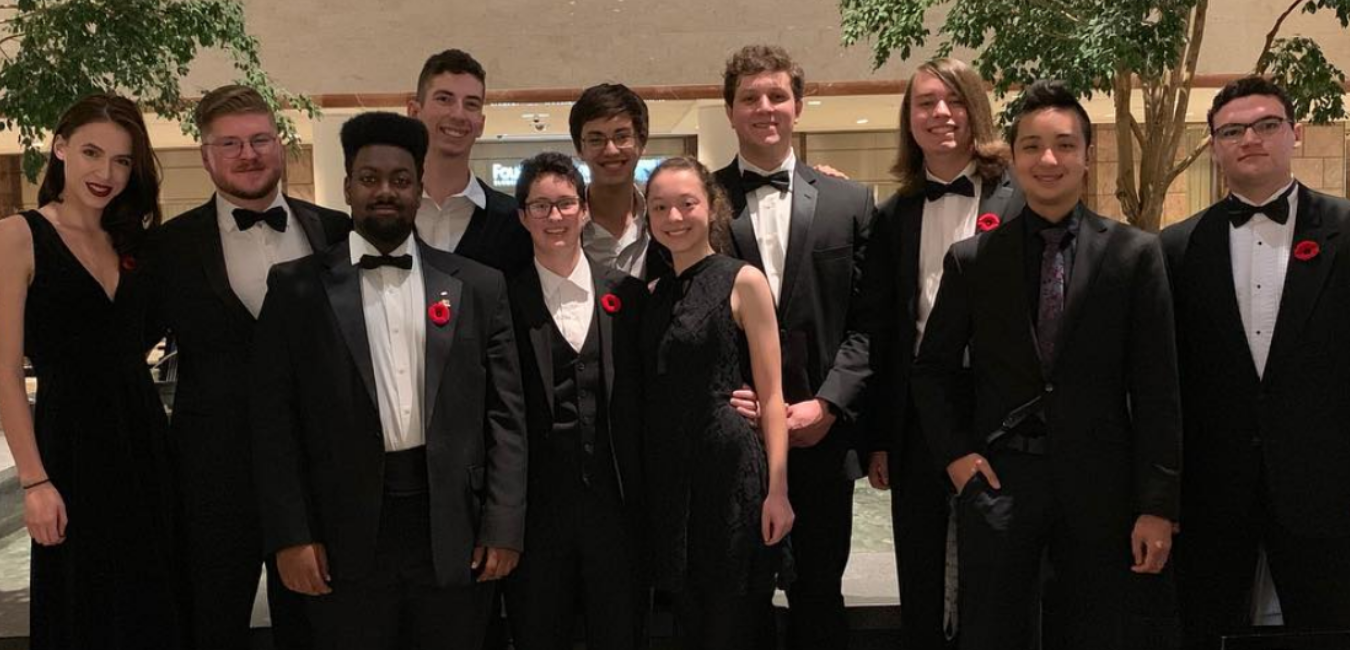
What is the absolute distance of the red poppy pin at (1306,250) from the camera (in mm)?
2867

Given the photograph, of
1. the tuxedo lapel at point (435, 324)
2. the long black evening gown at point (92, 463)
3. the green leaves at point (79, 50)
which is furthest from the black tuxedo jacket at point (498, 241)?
the green leaves at point (79, 50)

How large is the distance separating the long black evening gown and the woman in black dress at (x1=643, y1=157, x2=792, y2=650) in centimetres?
135

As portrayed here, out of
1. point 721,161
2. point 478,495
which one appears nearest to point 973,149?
point 478,495

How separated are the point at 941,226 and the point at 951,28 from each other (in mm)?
3182

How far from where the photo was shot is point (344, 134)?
8.97 feet

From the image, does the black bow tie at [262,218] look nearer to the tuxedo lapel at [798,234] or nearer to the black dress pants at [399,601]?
the black dress pants at [399,601]

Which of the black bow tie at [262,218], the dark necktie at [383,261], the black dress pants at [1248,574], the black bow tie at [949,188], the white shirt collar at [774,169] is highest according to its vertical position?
the white shirt collar at [774,169]

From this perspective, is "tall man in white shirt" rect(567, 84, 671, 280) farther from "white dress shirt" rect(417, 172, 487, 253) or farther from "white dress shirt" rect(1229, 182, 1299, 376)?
"white dress shirt" rect(1229, 182, 1299, 376)

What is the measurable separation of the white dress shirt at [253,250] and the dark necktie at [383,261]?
1.42ft

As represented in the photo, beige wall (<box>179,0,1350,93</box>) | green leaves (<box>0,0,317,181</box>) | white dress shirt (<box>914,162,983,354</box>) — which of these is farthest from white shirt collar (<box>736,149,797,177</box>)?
beige wall (<box>179,0,1350,93</box>)

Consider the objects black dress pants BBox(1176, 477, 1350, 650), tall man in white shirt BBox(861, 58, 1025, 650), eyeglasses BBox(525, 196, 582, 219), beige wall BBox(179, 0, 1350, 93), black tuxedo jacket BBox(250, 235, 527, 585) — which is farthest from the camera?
beige wall BBox(179, 0, 1350, 93)

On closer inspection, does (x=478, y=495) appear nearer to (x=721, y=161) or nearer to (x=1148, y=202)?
(x=1148, y=202)

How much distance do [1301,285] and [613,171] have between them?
1859 millimetres

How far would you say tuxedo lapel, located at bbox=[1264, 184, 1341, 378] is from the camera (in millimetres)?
2842
